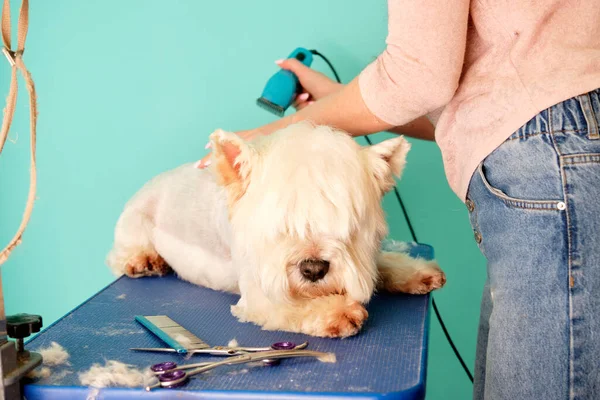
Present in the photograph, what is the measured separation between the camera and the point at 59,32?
2680mm

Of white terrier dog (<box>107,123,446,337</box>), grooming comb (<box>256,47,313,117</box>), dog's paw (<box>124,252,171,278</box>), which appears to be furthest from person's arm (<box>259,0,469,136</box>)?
dog's paw (<box>124,252,171,278</box>)

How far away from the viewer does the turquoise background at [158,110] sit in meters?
2.57

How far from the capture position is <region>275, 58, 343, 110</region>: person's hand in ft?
6.60

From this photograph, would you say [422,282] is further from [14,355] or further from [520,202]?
[14,355]

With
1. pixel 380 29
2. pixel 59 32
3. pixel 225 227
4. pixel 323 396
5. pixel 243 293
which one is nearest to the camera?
pixel 323 396

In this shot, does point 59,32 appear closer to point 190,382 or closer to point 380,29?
point 380,29

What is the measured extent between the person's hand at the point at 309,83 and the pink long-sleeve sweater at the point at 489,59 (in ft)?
2.25

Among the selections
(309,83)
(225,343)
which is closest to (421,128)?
(309,83)

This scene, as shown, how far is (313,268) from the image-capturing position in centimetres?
143

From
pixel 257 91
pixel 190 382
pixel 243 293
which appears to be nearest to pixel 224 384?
pixel 190 382

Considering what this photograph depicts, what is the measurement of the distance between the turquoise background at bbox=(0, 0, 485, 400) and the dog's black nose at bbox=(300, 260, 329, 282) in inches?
50.4

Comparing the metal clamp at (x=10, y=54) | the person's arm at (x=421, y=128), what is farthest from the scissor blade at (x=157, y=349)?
the person's arm at (x=421, y=128)

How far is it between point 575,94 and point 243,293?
33.8 inches

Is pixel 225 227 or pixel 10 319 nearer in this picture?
pixel 10 319
